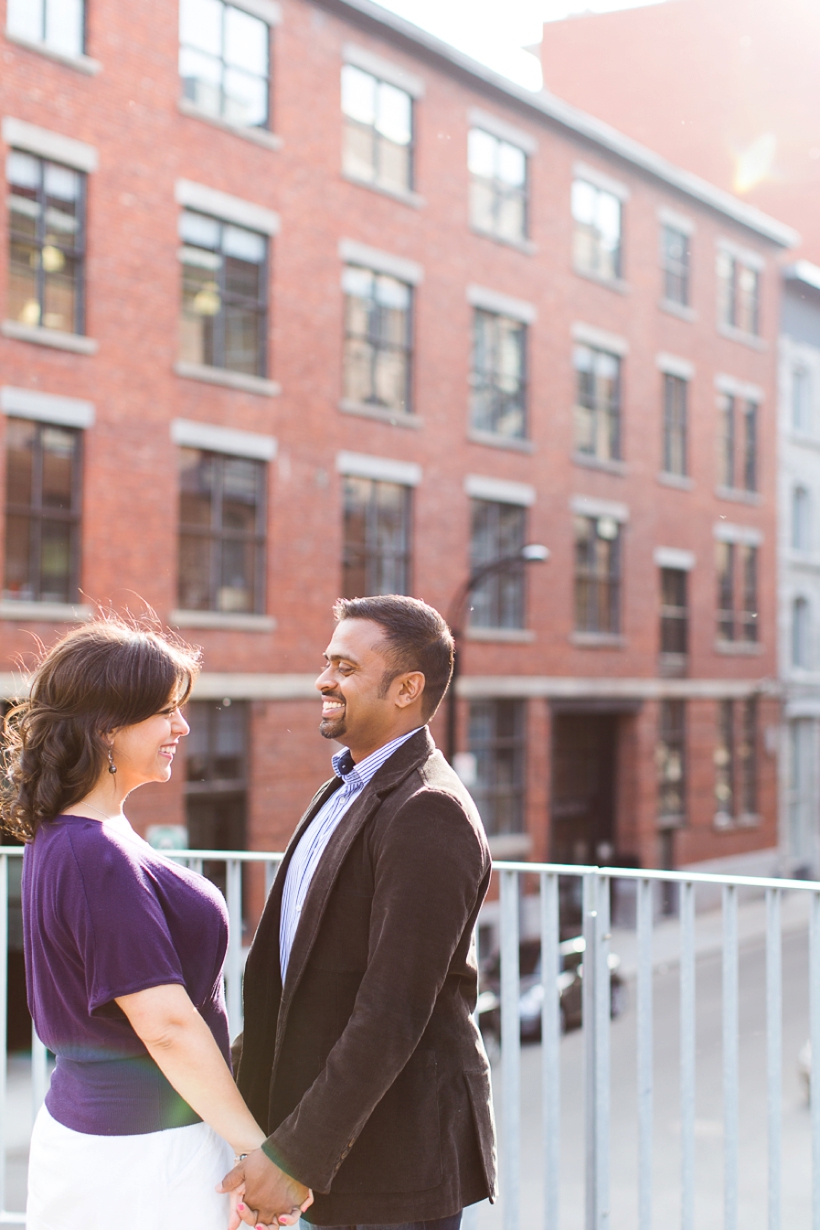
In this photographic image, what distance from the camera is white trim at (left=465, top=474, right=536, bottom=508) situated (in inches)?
757

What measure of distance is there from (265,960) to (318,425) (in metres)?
14.7

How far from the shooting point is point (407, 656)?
6.76 ft

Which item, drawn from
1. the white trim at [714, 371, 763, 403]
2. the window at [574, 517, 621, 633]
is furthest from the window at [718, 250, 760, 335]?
the window at [574, 517, 621, 633]

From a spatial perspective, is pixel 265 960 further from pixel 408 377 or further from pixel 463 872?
pixel 408 377

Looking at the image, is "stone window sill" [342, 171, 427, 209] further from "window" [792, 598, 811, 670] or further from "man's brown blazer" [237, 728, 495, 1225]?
"man's brown blazer" [237, 728, 495, 1225]

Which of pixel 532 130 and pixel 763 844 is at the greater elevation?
pixel 532 130

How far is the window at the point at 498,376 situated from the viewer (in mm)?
19594

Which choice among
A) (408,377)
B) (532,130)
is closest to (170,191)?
(408,377)

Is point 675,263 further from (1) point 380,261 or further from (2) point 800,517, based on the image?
(1) point 380,261

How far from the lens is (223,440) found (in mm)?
15172

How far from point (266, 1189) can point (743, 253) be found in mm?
26940

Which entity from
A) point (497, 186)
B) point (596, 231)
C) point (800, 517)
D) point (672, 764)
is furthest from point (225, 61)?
point (800, 517)

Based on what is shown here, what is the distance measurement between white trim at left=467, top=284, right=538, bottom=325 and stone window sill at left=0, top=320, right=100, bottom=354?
7.33 meters

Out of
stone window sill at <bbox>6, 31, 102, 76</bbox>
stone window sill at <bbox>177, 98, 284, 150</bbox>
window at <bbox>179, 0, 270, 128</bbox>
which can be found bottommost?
stone window sill at <bbox>6, 31, 102, 76</bbox>
